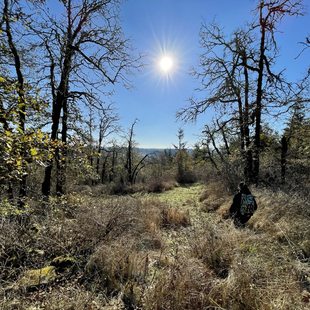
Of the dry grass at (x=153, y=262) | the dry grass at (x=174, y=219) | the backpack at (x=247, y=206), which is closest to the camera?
the dry grass at (x=153, y=262)

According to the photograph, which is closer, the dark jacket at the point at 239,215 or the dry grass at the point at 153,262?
the dry grass at the point at 153,262

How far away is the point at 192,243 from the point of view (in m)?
5.32

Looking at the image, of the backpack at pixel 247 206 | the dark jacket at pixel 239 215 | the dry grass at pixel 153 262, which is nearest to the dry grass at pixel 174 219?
the dry grass at pixel 153 262

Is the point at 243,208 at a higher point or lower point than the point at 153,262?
higher

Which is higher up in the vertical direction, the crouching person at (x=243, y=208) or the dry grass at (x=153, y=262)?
the crouching person at (x=243, y=208)

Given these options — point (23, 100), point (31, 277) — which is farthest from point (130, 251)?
point (23, 100)

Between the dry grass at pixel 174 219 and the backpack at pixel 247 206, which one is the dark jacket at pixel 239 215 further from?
the dry grass at pixel 174 219

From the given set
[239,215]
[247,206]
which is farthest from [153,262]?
[247,206]

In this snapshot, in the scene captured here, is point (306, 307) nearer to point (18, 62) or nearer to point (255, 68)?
point (18, 62)

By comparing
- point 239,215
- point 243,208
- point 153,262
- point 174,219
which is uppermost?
point 243,208

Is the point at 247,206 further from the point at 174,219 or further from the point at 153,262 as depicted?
the point at 153,262

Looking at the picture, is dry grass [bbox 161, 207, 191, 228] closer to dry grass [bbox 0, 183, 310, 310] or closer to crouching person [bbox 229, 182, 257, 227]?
dry grass [bbox 0, 183, 310, 310]

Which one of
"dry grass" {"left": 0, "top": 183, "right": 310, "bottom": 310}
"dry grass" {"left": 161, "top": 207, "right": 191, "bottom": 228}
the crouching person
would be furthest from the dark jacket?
"dry grass" {"left": 161, "top": 207, "right": 191, "bottom": 228}

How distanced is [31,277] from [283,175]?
40.6ft
